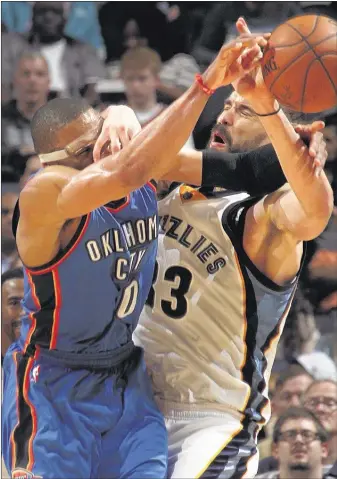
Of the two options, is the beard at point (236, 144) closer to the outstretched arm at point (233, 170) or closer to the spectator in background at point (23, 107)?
the outstretched arm at point (233, 170)

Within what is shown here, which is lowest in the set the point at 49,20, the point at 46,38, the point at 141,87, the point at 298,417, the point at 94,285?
the point at 298,417

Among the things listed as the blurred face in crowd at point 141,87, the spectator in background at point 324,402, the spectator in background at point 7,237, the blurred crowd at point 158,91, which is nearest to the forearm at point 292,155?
the blurred crowd at point 158,91

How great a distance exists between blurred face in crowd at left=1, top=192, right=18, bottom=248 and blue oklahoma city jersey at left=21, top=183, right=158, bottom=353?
2.71 metres

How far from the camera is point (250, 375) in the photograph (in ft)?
9.69

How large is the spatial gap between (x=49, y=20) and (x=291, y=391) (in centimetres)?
302

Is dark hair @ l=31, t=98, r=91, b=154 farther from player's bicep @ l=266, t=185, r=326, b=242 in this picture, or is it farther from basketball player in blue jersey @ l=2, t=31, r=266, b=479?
player's bicep @ l=266, t=185, r=326, b=242

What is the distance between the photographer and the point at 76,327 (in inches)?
106

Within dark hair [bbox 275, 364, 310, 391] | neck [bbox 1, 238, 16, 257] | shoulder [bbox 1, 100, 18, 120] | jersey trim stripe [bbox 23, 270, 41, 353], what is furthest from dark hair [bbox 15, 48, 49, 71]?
jersey trim stripe [bbox 23, 270, 41, 353]

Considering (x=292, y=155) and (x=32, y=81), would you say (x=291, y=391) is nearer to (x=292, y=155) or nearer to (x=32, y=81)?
(x=32, y=81)

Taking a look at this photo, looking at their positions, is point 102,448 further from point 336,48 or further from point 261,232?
point 336,48

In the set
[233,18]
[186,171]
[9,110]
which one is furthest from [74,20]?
[186,171]

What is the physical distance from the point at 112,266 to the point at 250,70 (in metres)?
0.73

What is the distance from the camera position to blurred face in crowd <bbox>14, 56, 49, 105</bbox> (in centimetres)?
583

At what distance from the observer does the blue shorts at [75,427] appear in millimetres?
2600
